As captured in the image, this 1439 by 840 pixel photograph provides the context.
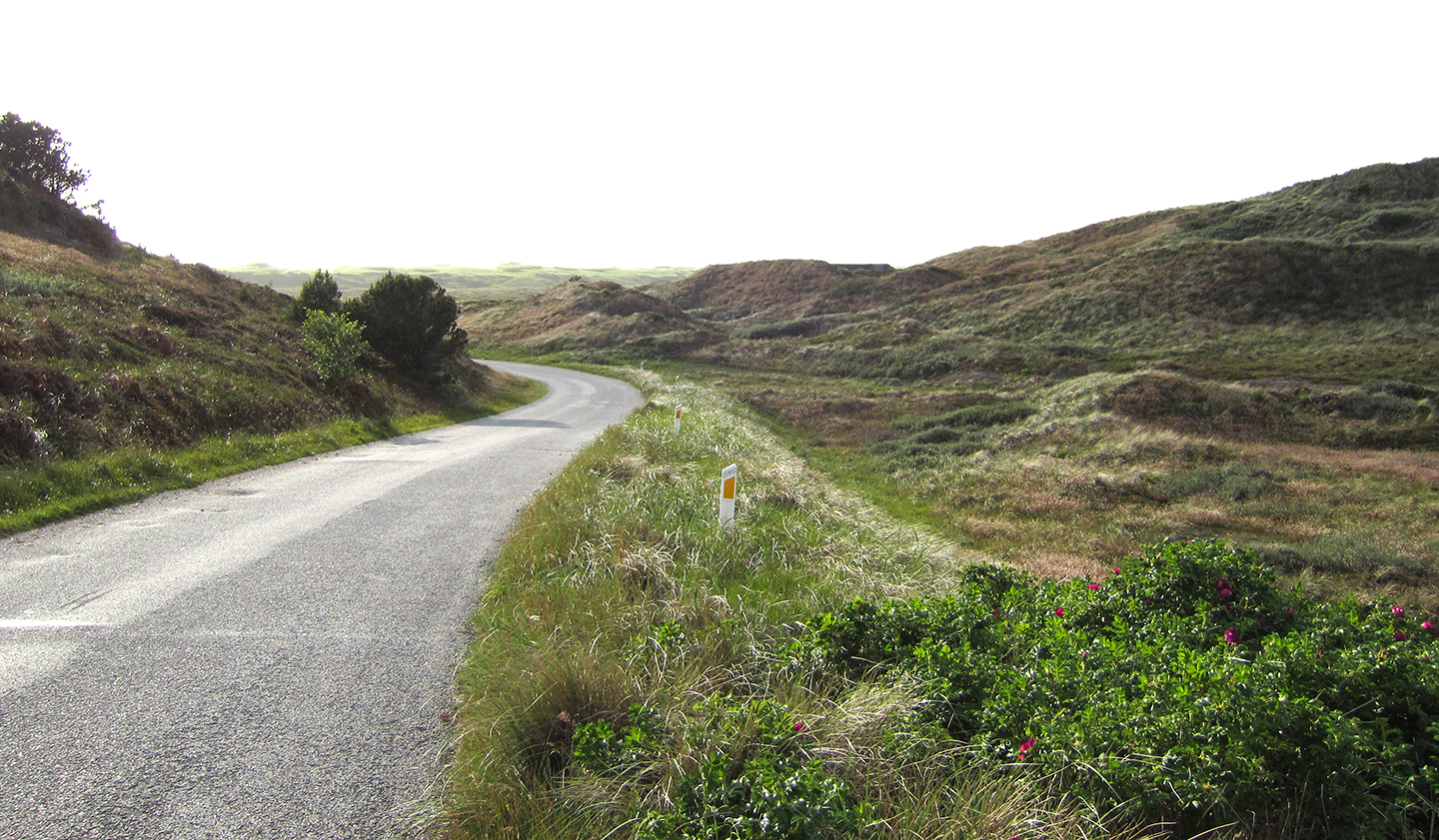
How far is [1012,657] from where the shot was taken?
4.21 meters

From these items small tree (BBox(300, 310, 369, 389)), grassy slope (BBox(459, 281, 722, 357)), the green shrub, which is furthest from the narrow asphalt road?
grassy slope (BBox(459, 281, 722, 357))

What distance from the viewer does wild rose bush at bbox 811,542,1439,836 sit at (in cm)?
272

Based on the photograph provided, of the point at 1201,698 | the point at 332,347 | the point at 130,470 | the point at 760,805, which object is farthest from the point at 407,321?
the point at 1201,698

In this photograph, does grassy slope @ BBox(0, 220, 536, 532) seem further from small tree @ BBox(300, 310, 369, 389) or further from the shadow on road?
the shadow on road

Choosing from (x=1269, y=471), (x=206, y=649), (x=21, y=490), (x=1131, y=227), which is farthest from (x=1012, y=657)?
(x=1131, y=227)

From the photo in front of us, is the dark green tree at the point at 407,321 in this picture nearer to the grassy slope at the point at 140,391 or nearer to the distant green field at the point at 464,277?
the grassy slope at the point at 140,391

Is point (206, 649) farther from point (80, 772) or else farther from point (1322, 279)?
point (1322, 279)

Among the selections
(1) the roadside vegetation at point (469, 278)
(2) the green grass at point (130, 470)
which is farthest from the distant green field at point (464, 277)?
(2) the green grass at point (130, 470)

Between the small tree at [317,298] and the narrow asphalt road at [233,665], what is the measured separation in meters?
17.5

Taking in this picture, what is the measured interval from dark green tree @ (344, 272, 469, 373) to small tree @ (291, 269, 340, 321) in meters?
0.59

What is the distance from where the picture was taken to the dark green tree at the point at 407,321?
25.6 m

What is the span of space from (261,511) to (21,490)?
2547 mm

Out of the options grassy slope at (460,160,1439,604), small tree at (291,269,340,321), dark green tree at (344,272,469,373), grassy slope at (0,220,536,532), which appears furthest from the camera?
dark green tree at (344,272,469,373)

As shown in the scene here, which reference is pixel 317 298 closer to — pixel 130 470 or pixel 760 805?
pixel 130 470
